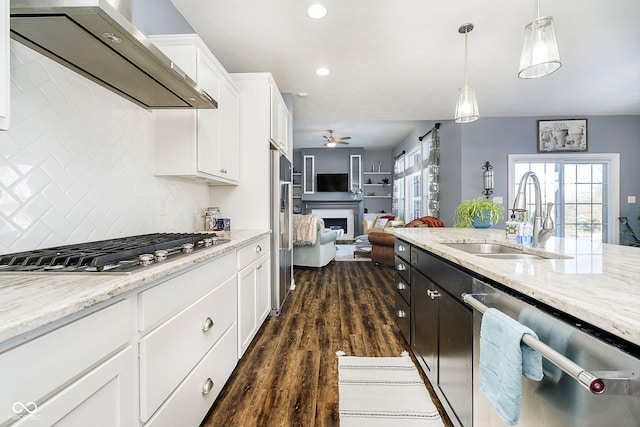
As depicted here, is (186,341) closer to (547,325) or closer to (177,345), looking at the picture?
(177,345)

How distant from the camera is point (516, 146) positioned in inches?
201

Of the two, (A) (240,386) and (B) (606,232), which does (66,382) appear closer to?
(A) (240,386)

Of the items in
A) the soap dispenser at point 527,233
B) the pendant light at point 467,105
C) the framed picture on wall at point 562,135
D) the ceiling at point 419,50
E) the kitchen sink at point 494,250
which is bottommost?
the kitchen sink at point 494,250

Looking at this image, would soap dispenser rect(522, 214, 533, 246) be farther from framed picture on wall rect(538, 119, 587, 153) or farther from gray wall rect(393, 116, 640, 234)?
framed picture on wall rect(538, 119, 587, 153)

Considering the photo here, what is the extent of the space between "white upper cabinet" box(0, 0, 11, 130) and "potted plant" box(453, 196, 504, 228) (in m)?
2.93

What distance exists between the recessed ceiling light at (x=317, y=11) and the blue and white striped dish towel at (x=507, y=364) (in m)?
2.35

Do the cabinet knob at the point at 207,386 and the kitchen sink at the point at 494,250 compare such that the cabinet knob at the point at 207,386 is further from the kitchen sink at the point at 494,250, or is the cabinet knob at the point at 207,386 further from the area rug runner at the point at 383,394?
the kitchen sink at the point at 494,250

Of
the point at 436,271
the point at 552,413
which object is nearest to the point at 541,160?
the point at 436,271

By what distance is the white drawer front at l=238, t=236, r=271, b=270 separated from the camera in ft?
6.36

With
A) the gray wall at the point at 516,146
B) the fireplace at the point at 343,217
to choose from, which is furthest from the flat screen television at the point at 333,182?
the gray wall at the point at 516,146

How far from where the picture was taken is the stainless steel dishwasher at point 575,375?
20.6 inches

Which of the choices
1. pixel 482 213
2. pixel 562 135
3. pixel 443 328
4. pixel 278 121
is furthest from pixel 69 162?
pixel 562 135

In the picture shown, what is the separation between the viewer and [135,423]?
883mm

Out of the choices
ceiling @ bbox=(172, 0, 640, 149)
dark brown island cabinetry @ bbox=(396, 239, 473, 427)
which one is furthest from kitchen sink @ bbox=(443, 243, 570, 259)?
ceiling @ bbox=(172, 0, 640, 149)
